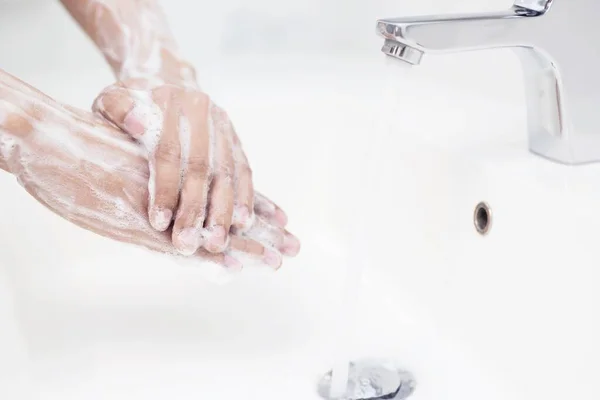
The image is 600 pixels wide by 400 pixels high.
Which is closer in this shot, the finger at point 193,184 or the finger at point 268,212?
the finger at point 193,184

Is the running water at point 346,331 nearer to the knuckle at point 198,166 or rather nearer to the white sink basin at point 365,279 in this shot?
the white sink basin at point 365,279

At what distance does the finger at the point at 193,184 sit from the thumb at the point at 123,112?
1.3 inches

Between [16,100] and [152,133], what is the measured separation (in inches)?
4.0

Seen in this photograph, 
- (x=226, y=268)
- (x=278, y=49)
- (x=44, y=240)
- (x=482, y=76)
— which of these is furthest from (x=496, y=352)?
(x=278, y=49)

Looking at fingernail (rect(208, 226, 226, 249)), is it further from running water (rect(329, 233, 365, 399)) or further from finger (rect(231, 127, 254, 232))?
running water (rect(329, 233, 365, 399))

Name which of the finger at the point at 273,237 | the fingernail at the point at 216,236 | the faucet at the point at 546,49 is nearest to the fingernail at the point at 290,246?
the finger at the point at 273,237

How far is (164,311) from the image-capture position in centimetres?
71

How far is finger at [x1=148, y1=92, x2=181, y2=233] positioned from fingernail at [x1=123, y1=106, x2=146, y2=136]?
2 cm

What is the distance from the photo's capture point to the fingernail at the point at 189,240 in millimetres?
525

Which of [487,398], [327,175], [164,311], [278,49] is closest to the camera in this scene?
[487,398]

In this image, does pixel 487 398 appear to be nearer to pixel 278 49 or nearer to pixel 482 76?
pixel 482 76

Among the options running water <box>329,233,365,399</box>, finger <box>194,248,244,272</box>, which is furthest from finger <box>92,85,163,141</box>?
running water <box>329,233,365,399</box>

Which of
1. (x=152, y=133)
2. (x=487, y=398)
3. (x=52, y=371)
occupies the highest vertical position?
(x=152, y=133)

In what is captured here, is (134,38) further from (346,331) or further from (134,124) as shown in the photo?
(346,331)
